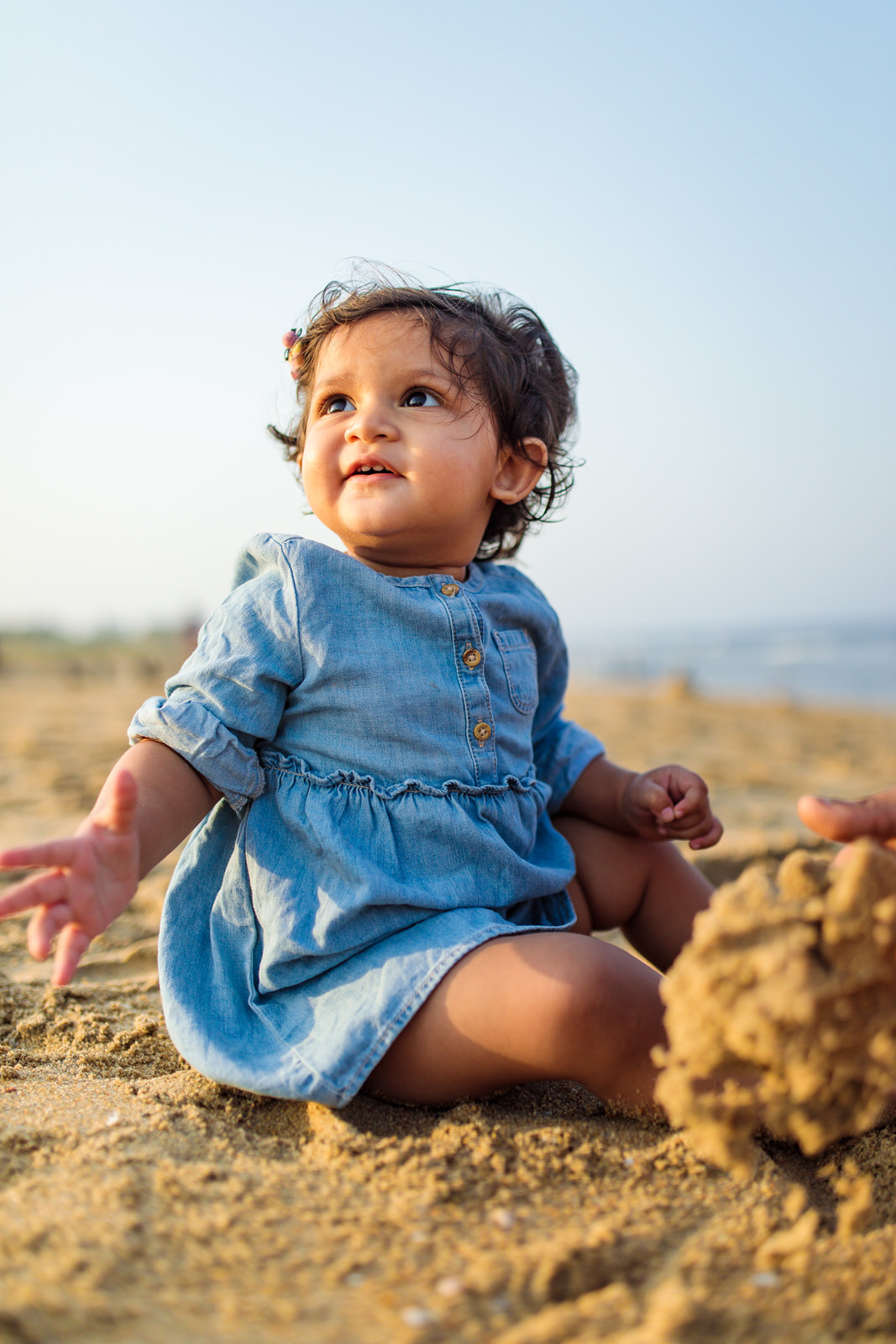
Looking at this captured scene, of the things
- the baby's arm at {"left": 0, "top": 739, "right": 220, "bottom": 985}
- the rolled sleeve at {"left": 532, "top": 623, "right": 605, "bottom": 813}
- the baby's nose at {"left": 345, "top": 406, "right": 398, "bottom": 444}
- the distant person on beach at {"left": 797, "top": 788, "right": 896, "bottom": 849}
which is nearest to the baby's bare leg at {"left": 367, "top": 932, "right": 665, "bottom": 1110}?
the distant person on beach at {"left": 797, "top": 788, "right": 896, "bottom": 849}

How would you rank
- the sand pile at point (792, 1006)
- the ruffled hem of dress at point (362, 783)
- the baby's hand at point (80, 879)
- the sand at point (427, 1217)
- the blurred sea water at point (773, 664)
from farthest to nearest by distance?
the blurred sea water at point (773, 664), the ruffled hem of dress at point (362, 783), the baby's hand at point (80, 879), the sand pile at point (792, 1006), the sand at point (427, 1217)

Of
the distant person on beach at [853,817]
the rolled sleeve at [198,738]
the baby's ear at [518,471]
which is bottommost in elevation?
the rolled sleeve at [198,738]

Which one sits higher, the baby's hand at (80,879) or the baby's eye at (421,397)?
the baby's eye at (421,397)

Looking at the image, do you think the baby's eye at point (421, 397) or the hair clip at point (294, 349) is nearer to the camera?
the baby's eye at point (421, 397)

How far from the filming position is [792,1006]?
3.35 ft

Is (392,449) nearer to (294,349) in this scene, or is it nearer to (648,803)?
(294,349)

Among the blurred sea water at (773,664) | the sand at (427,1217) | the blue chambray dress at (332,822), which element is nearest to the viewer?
the sand at (427,1217)

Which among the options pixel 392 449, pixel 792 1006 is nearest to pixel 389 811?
pixel 392 449

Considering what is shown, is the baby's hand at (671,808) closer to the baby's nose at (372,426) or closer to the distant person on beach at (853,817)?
the distant person on beach at (853,817)

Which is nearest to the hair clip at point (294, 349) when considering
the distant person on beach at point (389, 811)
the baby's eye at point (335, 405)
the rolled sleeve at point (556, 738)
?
the distant person on beach at point (389, 811)

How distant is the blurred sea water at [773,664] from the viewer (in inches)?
635

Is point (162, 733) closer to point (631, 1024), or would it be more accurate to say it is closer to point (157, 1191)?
point (157, 1191)

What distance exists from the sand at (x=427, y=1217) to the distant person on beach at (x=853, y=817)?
120 mm

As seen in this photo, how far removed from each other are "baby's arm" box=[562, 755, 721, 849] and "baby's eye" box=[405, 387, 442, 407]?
2.97 ft
